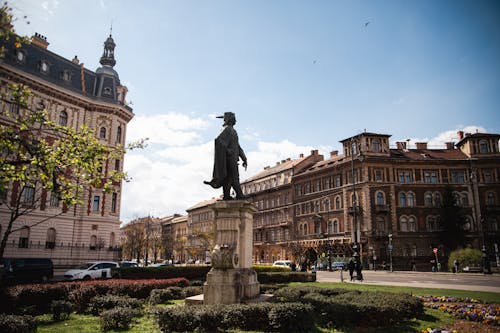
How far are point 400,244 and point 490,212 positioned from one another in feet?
48.8

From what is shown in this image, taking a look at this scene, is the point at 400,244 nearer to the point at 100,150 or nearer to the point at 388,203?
the point at 388,203

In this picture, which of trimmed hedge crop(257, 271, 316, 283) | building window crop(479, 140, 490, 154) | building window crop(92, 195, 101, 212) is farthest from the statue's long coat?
building window crop(479, 140, 490, 154)

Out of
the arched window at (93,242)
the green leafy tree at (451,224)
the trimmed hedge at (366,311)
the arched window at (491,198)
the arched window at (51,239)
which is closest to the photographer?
the trimmed hedge at (366,311)

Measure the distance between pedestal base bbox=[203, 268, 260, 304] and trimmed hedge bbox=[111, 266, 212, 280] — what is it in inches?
594

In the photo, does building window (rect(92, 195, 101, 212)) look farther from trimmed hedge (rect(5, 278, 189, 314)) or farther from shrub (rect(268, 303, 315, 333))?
shrub (rect(268, 303, 315, 333))

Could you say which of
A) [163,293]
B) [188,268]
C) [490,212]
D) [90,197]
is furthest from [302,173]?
[163,293]

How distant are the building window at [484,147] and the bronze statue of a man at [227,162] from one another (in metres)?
56.5

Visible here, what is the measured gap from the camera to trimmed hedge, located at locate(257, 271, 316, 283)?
23.5m

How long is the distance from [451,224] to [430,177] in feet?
25.1

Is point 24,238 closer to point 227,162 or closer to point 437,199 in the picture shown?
point 227,162

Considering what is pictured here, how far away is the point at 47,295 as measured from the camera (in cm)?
1240

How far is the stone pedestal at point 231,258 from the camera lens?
977cm

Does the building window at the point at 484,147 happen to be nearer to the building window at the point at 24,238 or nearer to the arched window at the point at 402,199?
the arched window at the point at 402,199

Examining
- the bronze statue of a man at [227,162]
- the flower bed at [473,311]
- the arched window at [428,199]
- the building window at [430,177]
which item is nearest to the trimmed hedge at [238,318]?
the bronze statue of a man at [227,162]
